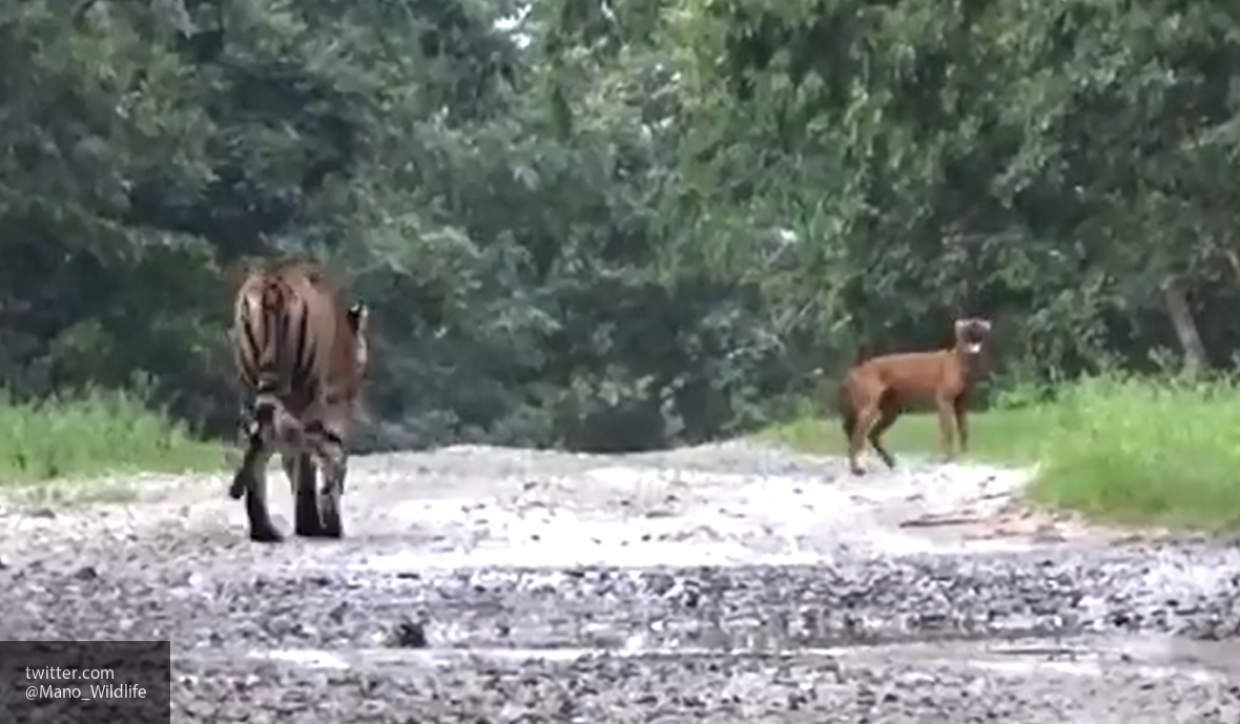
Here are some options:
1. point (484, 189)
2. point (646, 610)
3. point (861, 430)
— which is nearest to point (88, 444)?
point (861, 430)

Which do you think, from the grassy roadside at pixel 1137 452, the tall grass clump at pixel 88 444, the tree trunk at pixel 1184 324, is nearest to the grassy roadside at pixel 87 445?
the tall grass clump at pixel 88 444

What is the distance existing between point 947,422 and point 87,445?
674 centimetres

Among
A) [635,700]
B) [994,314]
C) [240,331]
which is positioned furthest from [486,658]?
[994,314]

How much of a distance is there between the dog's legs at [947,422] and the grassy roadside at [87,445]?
223 inches

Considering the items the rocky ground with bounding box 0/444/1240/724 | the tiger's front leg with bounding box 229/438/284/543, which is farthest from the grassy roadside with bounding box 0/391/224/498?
the tiger's front leg with bounding box 229/438/284/543

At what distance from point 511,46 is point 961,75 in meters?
25.4

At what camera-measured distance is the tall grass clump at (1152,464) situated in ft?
50.1

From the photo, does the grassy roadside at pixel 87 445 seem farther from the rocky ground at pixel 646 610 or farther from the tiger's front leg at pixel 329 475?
the tiger's front leg at pixel 329 475

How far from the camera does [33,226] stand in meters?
38.4

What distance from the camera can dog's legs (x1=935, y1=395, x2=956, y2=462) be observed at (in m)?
25.4

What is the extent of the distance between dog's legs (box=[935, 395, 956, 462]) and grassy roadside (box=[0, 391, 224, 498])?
18.6 ft

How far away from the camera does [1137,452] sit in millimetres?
16922

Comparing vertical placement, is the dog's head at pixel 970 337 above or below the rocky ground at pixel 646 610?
above

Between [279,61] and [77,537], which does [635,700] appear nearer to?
[77,537]
